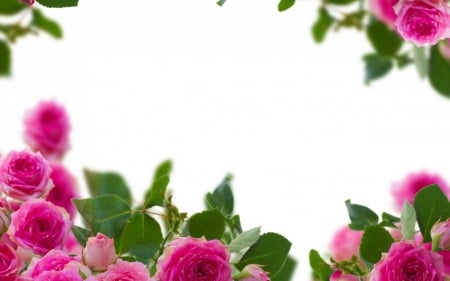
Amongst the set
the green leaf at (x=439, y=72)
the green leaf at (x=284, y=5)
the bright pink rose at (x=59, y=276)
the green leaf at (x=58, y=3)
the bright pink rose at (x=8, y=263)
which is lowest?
the bright pink rose at (x=8, y=263)

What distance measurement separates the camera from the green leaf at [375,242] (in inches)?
42.0

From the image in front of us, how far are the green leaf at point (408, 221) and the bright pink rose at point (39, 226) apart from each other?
0.44m

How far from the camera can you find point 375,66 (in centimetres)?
186

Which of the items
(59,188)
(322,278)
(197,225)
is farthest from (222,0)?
(59,188)

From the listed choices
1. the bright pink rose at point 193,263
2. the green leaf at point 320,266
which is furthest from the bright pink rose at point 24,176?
the green leaf at point 320,266

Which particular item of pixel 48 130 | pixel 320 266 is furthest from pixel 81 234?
pixel 48 130

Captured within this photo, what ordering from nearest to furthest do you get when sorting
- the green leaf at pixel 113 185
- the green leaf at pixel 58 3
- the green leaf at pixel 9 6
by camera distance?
the green leaf at pixel 58 3
the green leaf at pixel 113 185
the green leaf at pixel 9 6

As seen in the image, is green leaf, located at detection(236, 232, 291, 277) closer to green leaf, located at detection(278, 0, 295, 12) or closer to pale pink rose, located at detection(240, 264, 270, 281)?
pale pink rose, located at detection(240, 264, 270, 281)

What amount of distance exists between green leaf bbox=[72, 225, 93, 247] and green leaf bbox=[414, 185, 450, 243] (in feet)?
1.42

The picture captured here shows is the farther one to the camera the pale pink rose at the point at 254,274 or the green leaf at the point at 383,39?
the green leaf at the point at 383,39

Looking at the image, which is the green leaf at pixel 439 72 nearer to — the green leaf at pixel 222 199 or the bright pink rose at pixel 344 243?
the bright pink rose at pixel 344 243

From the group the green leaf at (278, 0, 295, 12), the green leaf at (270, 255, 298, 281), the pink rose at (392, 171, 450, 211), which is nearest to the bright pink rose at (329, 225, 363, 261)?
the pink rose at (392, 171, 450, 211)

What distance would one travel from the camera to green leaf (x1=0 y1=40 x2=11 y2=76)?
173cm

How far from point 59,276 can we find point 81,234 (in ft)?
0.56
